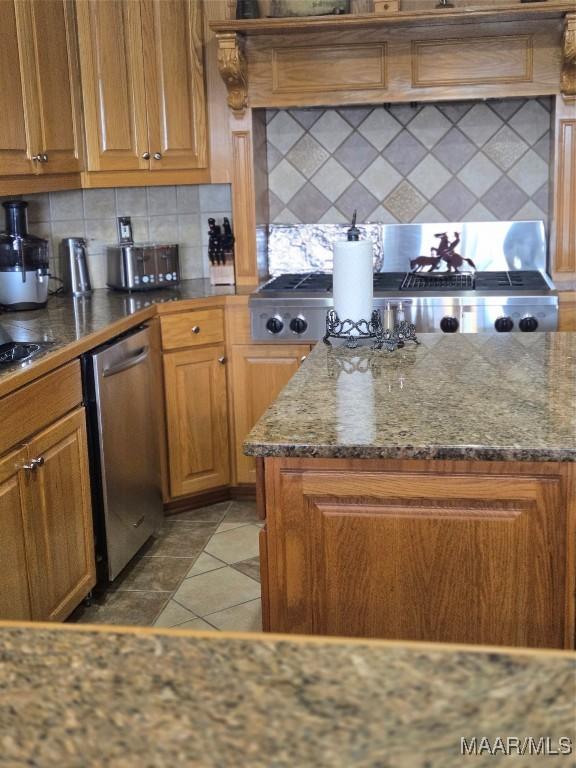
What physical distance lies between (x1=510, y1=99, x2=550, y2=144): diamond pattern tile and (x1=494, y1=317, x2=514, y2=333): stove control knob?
97 centimetres

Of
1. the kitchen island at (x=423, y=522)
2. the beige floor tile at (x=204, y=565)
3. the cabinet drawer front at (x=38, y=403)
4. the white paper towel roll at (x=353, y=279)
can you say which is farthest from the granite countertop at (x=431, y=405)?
the beige floor tile at (x=204, y=565)

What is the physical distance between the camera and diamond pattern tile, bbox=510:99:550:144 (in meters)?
4.07

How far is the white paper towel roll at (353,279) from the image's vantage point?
8.28 ft

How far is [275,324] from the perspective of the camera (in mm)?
3752

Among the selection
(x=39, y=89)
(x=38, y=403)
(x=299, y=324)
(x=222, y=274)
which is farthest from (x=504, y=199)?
(x=38, y=403)

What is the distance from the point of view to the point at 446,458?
1.66m

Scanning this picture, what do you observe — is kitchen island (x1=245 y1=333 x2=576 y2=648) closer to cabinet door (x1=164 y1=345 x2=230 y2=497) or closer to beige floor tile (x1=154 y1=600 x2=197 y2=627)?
beige floor tile (x1=154 y1=600 x2=197 y2=627)

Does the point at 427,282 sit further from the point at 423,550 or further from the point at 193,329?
the point at 423,550

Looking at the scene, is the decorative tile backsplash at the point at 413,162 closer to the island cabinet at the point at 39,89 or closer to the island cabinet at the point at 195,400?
the island cabinet at the point at 195,400

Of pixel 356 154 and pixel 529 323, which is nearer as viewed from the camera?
pixel 529 323

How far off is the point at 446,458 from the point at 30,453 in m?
1.27

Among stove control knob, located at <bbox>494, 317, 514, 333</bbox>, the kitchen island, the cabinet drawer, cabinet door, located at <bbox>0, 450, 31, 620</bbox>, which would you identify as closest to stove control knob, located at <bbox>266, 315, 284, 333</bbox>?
the cabinet drawer

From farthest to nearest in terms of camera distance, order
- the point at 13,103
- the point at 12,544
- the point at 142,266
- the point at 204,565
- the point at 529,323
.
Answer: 1. the point at 142,266
2. the point at 529,323
3. the point at 204,565
4. the point at 13,103
5. the point at 12,544

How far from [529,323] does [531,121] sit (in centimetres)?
105
